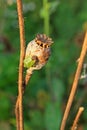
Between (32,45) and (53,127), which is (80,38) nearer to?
(53,127)

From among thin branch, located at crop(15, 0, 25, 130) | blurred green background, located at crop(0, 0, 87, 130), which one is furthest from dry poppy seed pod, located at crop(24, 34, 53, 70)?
blurred green background, located at crop(0, 0, 87, 130)

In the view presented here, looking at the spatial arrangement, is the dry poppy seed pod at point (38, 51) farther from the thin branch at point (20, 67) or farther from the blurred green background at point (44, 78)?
the blurred green background at point (44, 78)

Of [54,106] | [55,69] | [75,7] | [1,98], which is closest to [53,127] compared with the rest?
[54,106]

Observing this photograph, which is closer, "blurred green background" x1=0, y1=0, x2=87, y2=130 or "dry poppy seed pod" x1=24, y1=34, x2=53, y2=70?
"dry poppy seed pod" x1=24, y1=34, x2=53, y2=70

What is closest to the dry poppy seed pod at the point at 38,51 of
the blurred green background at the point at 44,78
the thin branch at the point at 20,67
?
the thin branch at the point at 20,67

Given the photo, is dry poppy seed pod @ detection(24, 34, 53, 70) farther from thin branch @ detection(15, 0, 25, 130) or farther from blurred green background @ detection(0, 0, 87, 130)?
blurred green background @ detection(0, 0, 87, 130)

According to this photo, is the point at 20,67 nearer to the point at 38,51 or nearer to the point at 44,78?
the point at 38,51
